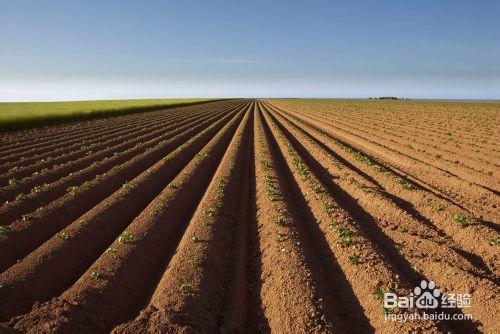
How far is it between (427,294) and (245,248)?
13.6 feet

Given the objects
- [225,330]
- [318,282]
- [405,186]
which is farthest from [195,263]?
[405,186]

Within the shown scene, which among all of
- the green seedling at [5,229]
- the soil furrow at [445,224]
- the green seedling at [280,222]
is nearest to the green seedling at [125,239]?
the green seedling at [5,229]

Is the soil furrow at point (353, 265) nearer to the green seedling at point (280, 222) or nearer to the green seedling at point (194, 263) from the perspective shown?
the green seedling at point (280, 222)

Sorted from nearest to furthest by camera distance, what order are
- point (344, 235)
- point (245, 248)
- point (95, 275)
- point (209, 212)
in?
point (95, 275) < point (344, 235) < point (245, 248) < point (209, 212)

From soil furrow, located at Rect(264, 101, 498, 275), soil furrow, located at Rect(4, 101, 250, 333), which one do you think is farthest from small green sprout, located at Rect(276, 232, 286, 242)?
soil furrow, located at Rect(264, 101, 498, 275)

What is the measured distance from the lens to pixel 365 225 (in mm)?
9805

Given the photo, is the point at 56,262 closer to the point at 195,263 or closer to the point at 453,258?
the point at 195,263

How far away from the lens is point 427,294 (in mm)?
6438

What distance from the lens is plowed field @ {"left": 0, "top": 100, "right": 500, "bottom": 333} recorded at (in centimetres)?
596

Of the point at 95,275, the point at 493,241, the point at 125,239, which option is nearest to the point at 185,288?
the point at 95,275

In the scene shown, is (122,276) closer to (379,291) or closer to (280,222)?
(280,222)

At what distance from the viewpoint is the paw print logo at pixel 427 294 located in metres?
6.17

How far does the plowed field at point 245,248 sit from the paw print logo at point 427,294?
15 centimetres

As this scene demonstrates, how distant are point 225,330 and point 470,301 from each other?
4351 millimetres
